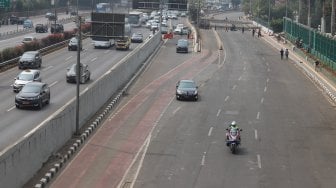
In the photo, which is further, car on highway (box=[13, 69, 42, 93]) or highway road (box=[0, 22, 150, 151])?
car on highway (box=[13, 69, 42, 93])

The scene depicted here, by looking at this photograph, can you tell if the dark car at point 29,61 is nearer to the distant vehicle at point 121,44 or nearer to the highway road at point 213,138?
the highway road at point 213,138

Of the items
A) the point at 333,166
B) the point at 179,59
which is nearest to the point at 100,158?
the point at 333,166

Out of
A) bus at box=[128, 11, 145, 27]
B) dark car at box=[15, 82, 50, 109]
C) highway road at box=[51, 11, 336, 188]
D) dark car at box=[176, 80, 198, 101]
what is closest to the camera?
highway road at box=[51, 11, 336, 188]

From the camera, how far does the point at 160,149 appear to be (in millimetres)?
33219

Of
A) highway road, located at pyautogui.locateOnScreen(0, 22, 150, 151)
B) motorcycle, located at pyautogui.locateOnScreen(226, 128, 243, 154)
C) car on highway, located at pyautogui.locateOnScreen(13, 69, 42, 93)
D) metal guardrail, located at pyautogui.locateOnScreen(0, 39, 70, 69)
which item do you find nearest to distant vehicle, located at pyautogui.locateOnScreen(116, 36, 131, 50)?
highway road, located at pyautogui.locateOnScreen(0, 22, 150, 151)

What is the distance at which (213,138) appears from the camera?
36188 millimetres

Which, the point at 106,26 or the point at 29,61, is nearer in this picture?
the point at 106,26

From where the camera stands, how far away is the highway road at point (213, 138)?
27922mm

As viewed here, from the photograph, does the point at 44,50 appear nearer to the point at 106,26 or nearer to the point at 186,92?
the point at 106,26

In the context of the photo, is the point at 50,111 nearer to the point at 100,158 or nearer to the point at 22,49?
the point at 100,158

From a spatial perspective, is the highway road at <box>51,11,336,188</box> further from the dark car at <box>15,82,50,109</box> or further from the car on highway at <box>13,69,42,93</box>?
the car on highway at <box>13,69,42,93</box>

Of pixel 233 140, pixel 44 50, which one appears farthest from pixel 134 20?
pixel 233 140

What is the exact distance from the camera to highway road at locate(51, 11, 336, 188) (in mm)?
27922

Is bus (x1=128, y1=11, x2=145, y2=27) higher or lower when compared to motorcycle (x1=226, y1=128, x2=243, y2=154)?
higher
